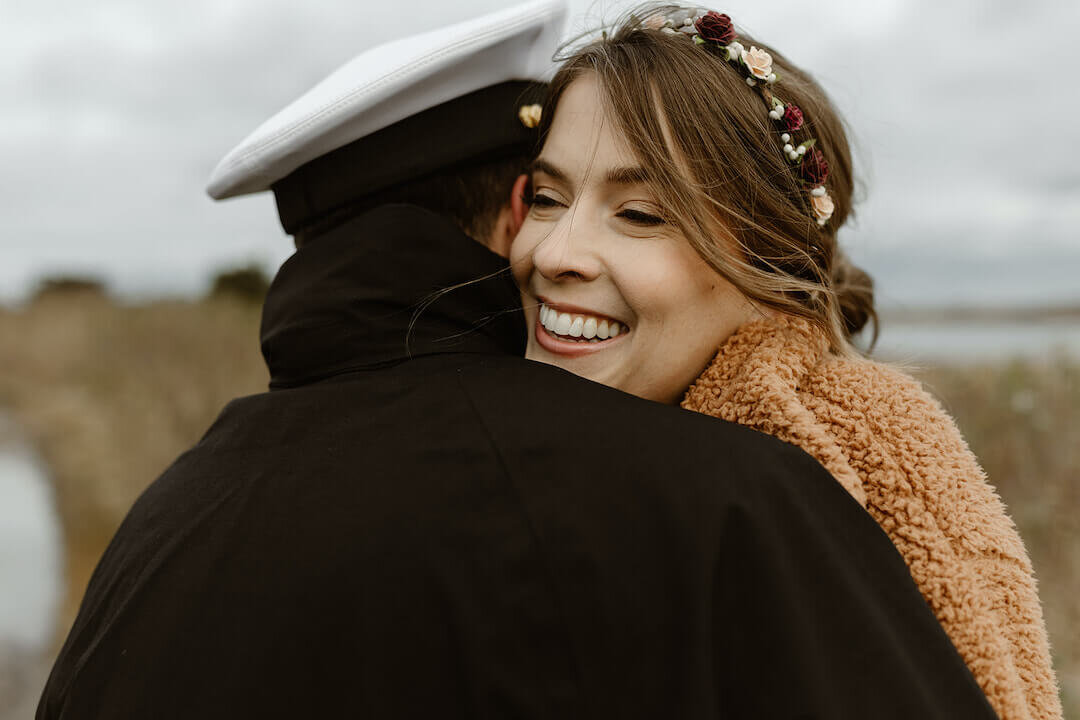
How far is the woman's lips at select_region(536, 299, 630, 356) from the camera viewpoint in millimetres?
1641

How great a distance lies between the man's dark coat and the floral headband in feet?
2.28

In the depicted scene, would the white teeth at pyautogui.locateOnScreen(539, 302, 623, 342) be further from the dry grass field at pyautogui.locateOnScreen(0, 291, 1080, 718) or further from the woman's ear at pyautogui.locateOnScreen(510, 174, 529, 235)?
the dry grass field at pyautogui.locateOnScreen(0, 291, 1080, 718)

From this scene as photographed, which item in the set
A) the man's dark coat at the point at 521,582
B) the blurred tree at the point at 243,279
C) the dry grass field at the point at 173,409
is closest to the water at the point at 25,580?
the dry grass field at the point at 173,409

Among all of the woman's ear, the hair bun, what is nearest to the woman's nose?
the woman's ear

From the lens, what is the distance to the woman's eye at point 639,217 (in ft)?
5.24

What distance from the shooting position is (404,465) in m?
1.28

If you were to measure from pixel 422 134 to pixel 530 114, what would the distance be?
236 millimetres

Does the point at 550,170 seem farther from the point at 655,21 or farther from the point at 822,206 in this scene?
the point at 822,206

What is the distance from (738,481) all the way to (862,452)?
33 cm

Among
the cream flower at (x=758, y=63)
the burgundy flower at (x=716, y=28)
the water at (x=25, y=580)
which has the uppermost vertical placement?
the burgundy flower at (x=716, y=28)

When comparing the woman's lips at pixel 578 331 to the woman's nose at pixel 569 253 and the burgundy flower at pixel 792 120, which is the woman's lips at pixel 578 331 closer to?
the woman's nose at pixel 569 253

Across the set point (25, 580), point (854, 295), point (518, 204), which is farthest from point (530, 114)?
point (25, 580)

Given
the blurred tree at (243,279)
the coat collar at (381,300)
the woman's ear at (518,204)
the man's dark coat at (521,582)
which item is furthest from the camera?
the blurred tree at (243,279)

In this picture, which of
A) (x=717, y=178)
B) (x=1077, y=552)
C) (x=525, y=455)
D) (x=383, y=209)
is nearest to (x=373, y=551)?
(x=525, y=455)
